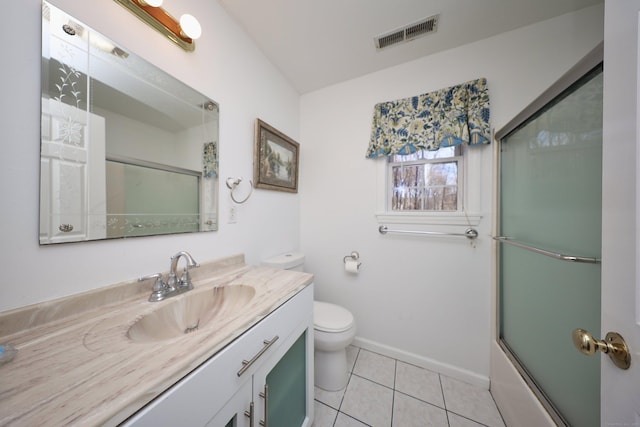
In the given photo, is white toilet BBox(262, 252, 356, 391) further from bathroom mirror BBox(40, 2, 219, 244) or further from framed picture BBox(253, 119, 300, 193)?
bathroom mirror BBox(40, 2, 219, 244)

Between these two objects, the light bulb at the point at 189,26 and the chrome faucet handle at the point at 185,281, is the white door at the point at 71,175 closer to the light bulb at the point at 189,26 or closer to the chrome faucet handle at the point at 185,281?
the chrome faucet handle at the point at 185,281

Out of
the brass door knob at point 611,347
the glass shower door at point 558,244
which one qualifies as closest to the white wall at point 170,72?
the brass door knob at point 611,347

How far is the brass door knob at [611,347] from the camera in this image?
1.34 feet

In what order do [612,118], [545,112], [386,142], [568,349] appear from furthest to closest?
1. [386,142]
2. [545,112]
3. [568,349]
4. [612,118]

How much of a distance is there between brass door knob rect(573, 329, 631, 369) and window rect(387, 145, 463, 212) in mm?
1110

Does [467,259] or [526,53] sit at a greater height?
[526,53]

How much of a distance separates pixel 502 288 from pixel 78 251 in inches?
83.4

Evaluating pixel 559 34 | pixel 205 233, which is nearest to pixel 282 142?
pixel 205 233

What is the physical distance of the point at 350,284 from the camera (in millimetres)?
1718

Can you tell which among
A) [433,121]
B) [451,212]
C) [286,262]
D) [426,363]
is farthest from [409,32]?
[426,363]

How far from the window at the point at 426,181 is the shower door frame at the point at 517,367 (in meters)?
Answer: 0.23

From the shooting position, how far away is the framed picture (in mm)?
1355

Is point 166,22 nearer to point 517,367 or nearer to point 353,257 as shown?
point 353,257

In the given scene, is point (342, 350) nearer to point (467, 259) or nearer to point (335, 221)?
point (335, 221)
